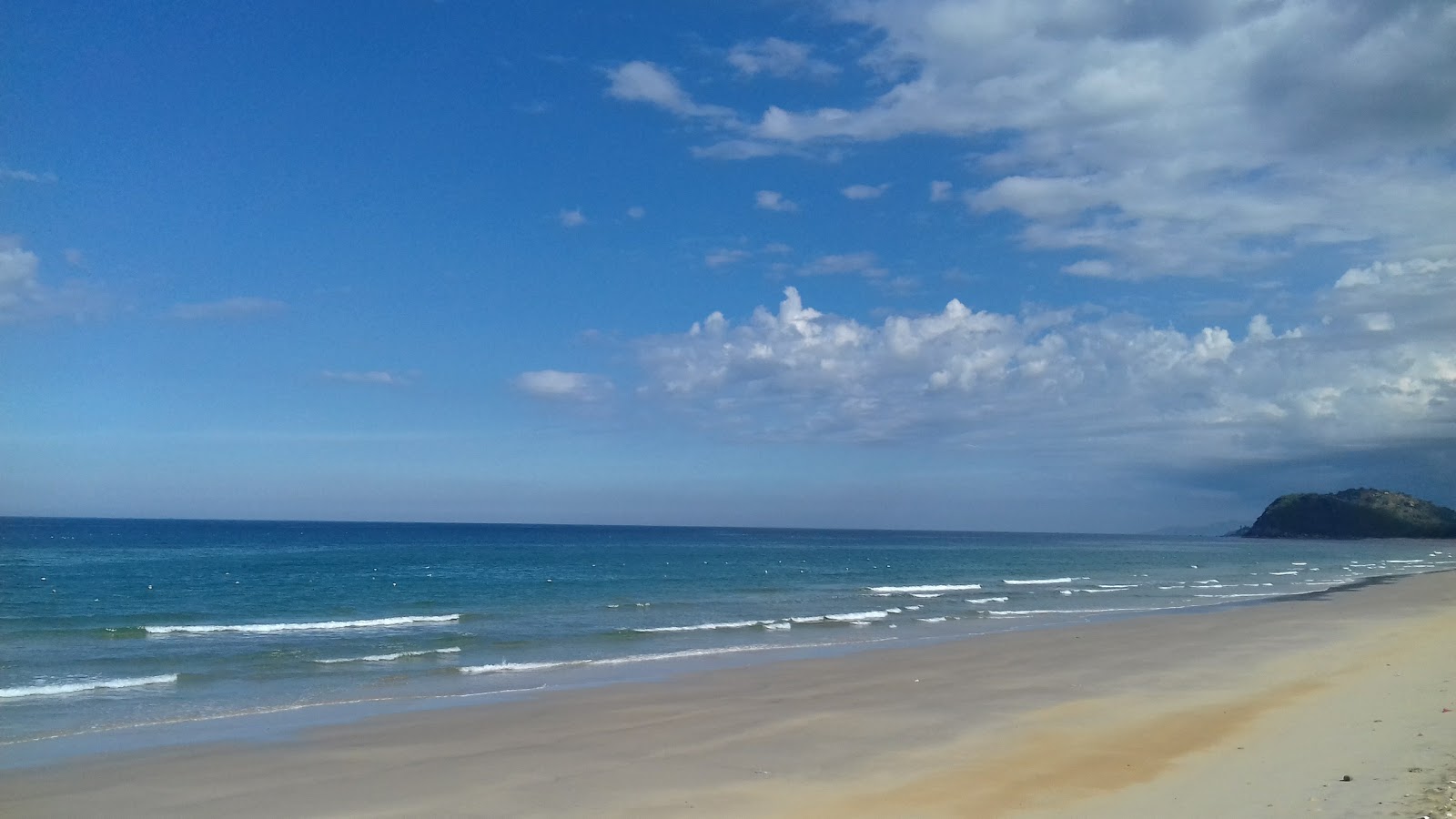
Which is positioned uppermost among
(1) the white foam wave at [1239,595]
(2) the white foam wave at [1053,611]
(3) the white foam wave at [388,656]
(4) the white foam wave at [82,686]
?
(4) the white foam wave at [82,686]

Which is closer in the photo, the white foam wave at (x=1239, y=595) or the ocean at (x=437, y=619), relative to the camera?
the ocean at (x=437, y=619)

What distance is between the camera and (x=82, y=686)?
17.1 meters

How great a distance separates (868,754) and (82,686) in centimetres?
1403

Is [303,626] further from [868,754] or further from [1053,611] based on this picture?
[1053,611]

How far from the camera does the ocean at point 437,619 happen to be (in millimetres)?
16922

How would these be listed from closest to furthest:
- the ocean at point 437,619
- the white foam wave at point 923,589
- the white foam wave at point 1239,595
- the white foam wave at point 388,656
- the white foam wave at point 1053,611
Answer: the ocean at point 437,619
the white foam wave at point 388,656
the white foam wave at point 1053,611
the white foam wave at point 1239,595
the white foam wave at point 923,589

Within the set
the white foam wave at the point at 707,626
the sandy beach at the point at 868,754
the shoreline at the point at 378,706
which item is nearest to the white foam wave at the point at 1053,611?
the shoreline at the point at 378,706

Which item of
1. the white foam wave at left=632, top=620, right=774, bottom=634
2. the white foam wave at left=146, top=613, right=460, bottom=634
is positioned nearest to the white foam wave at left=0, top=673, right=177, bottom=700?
the white foam wave at left=146, top=613, right=460, bottom=634

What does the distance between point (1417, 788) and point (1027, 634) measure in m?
17.6

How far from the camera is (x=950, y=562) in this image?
3000 inches

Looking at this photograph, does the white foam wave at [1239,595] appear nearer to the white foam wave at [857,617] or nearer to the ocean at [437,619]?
the ocean at [437,619]

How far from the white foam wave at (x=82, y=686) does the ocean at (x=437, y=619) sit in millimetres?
83

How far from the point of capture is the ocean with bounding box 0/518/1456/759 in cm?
1692

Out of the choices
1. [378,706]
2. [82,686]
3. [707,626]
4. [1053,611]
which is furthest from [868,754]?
[1053,611]
